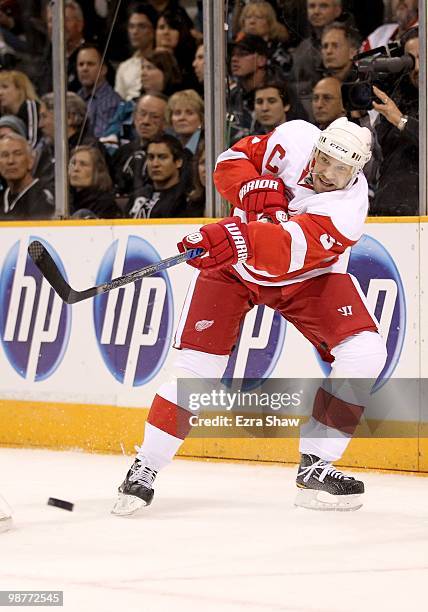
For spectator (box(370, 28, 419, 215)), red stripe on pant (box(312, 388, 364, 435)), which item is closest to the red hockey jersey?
red stripe on pant (box(312, 388, 364, 435))

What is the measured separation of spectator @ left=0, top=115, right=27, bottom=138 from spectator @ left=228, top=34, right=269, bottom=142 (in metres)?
1.03

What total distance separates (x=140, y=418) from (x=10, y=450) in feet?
1.76

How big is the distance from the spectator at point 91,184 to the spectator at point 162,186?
101mm

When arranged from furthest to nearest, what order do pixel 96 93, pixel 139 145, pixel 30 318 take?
pixel 96 93 → pixel 139 145 → pixel 30 318

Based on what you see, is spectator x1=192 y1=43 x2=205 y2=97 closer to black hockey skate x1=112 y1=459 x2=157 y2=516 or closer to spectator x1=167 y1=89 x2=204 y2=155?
spectator x1=167 y1=89 x2=204 y2=155

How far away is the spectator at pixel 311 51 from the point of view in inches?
177

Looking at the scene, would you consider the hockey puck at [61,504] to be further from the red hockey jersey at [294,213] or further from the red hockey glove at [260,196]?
the red hockey glove at [260,196]

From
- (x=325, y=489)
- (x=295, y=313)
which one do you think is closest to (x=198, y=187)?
(x=295, y=313)

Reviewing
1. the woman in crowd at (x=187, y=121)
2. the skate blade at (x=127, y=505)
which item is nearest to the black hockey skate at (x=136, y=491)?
the skate blade at (x=127, y=505)

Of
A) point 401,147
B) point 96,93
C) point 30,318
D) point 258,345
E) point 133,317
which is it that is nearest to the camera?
point 401,147

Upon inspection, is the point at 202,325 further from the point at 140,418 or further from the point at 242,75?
the point at 242,75

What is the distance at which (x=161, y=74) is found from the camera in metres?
5.04

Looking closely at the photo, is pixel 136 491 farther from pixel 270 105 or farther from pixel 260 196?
pixel 270 105

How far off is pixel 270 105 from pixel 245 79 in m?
0.14
